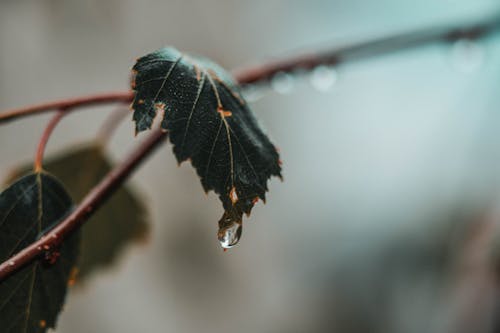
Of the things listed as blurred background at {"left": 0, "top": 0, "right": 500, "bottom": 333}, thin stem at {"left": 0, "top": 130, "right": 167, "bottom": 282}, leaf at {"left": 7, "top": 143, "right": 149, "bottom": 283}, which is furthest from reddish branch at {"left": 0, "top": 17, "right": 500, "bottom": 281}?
blurred background at {"left": 0, "top": 0, "right": 500, "bottom": 333}

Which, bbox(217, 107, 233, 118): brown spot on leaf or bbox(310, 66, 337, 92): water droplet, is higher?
bbox(217, 107, 233, 118): brown spot on leaf

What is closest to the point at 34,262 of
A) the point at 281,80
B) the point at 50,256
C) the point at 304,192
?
the point at 50,256

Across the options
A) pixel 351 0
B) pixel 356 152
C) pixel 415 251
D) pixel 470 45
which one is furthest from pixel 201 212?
pixel 470 45

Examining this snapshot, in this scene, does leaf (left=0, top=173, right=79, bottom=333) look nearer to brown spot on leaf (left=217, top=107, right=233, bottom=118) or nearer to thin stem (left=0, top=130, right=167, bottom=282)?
thin stem (left=0, top=130, right=167, bottom=282)

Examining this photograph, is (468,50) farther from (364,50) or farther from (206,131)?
(206,131)

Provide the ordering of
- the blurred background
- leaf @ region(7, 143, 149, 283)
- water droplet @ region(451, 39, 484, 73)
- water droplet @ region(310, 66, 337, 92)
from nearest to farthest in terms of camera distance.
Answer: leaf @ region(7, 143, 149, 283)
water droplet @ region(310, 66, 337, 92)
water droplet @ region(451, 39, 484, 73)
the blurred background

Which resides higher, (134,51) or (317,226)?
(134,51)

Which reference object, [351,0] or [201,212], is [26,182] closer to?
[201,212]

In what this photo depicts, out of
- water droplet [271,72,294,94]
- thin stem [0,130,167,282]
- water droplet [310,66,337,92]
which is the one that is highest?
thin stem [0,130,167,282]
